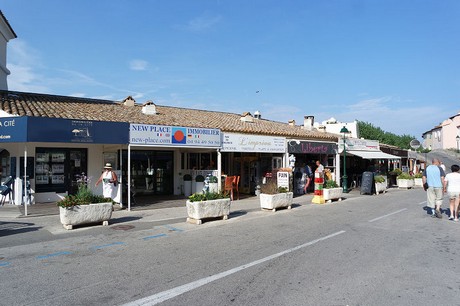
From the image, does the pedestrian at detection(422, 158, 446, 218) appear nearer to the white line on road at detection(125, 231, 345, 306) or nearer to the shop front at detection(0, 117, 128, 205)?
the white line on road at detection(125, 231, 345, 306)

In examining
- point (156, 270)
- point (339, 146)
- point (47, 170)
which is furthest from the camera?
point (339, 146)

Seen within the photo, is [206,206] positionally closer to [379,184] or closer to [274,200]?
[274,200]

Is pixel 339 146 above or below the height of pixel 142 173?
above

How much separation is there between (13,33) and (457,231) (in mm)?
21910

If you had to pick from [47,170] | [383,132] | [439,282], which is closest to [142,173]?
[47,170]

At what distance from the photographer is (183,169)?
17.8 m

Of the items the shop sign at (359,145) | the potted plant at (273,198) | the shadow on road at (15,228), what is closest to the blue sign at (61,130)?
the shadow on road at (15,228)

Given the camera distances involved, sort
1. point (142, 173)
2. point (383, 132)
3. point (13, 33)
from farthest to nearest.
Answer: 1. point (383, 132)
2. point (13, 33)
3. point (142, 173)

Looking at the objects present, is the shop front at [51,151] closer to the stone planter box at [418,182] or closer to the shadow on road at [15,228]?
the shadow on road at [15,228]

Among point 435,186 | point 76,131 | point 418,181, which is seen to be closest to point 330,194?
point 435,186

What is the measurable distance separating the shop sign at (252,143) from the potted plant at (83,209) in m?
7.07

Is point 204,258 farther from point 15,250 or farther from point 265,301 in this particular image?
point 15,250

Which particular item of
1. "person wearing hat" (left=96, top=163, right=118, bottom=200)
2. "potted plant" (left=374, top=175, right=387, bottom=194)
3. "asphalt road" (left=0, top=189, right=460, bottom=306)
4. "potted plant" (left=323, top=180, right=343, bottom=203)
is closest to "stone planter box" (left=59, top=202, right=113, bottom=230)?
"asphalt road" (left=0, top=189, right=460, bottom=306)

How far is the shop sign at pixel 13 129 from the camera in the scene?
10.9m
